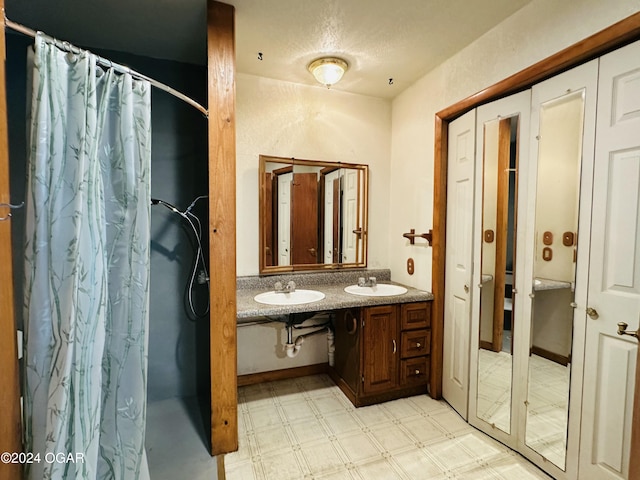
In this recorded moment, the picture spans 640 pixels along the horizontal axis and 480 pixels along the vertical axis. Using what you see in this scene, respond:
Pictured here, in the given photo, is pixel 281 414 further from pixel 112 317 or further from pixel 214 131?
pixel 214 131

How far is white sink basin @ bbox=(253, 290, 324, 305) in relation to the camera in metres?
2.17

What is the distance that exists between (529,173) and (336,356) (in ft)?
6.33

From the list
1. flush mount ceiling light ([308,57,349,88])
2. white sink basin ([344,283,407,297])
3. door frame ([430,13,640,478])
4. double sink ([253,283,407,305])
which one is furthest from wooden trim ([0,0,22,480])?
door frame ([430,13,640,478])

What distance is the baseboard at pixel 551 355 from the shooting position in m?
1.53

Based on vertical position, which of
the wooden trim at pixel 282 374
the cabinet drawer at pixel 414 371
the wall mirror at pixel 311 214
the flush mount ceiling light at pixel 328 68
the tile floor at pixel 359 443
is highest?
the flush mount ceiling light at pixel 328 68

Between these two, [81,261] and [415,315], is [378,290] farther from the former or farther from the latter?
[81,261]

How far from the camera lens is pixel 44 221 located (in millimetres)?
939

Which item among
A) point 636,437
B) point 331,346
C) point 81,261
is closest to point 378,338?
point 331,346

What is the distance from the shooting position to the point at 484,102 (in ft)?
6.28

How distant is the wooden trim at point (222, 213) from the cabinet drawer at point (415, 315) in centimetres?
123

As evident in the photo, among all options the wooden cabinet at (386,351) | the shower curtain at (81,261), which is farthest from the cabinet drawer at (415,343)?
the shower curtain at (81,261)

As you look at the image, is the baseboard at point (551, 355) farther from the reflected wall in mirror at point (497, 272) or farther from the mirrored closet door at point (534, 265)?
the reflected wall in mirror at point (497, 272)

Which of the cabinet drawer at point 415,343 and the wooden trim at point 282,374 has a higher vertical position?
the cabinet drawer at point 415,343

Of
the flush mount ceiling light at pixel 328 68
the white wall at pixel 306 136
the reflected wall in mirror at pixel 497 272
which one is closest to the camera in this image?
the reflected wall in mirror at pixel 497 272
